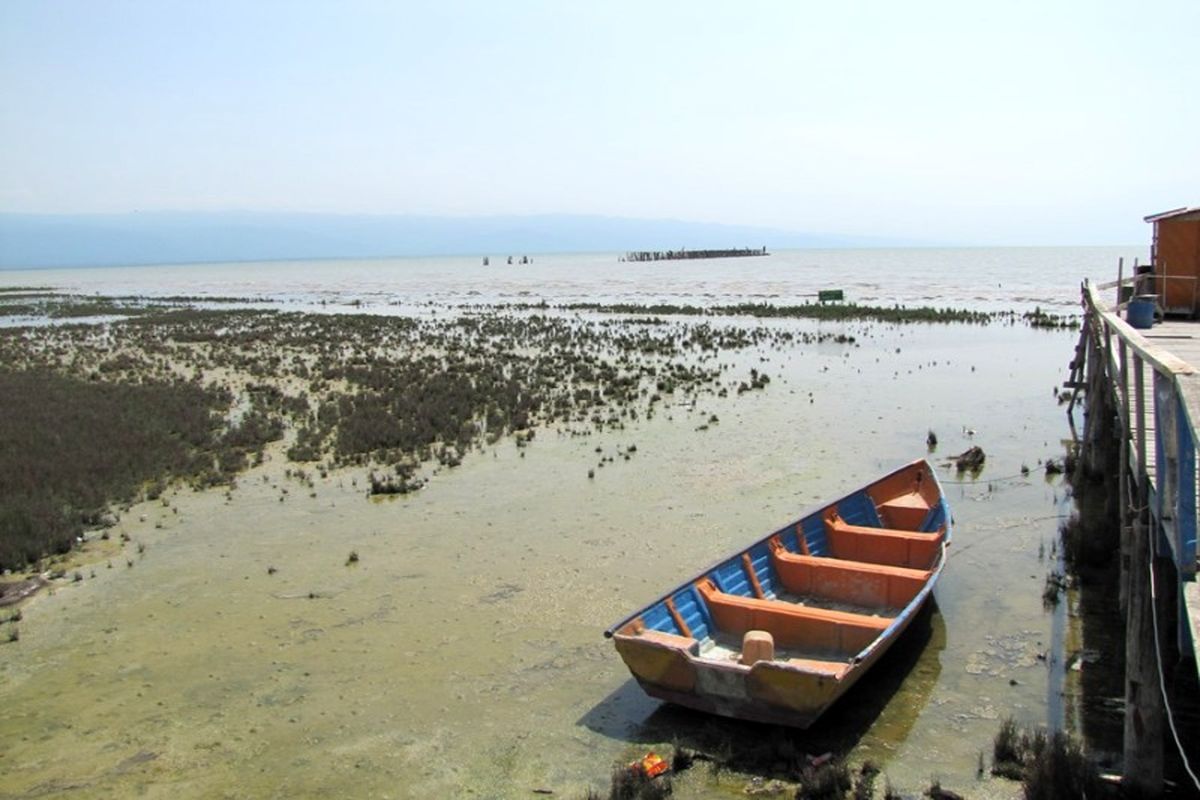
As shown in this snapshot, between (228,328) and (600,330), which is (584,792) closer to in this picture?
(600,330)

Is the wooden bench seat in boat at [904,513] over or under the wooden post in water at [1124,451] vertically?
under

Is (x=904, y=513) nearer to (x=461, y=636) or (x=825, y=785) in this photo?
(x=461, y=636)

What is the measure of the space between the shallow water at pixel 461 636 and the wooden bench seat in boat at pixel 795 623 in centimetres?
42

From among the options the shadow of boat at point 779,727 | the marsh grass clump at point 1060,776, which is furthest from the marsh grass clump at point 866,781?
the marsh grass clump at point 1060,776

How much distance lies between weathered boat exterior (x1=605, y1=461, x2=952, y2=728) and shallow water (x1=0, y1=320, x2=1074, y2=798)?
407 mm

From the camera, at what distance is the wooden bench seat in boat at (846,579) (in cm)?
898

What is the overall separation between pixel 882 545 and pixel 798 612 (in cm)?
247

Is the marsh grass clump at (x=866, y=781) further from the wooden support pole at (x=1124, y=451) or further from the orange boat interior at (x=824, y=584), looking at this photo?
the wooden support pole at (x=1124, y=451)

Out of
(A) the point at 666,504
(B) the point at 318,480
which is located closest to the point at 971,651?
(A) the point at 666,504

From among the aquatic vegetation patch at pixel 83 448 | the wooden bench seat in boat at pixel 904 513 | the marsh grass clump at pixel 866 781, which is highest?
the aquatic vegetation patch at pixel 83 448

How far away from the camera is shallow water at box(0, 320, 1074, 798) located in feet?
23.0

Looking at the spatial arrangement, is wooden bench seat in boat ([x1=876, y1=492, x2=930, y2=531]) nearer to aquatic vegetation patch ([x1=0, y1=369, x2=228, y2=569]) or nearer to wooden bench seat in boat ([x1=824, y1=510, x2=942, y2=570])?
wooden bench seat in boat ([x1=824, y1=510, x2=942, y2=570])

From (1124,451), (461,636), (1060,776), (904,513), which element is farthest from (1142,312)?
(461,636)

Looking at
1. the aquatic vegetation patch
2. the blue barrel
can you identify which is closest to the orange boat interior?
the blue barrel
